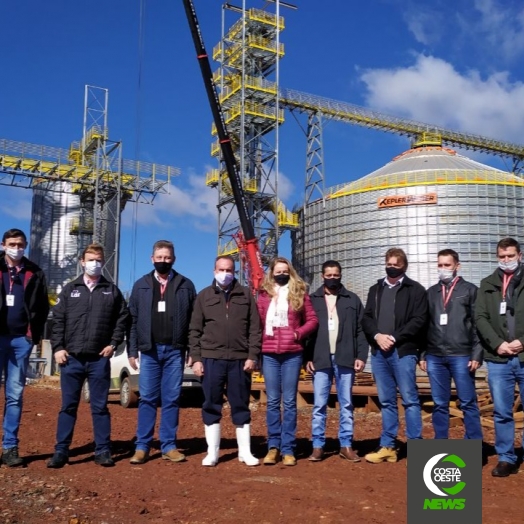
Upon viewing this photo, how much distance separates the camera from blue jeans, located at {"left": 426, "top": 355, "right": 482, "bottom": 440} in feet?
19.3

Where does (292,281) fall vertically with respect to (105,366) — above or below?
above

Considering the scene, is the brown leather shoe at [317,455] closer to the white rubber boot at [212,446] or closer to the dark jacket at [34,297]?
the white rubber boot at [212,446]

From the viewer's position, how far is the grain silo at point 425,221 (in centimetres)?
2969

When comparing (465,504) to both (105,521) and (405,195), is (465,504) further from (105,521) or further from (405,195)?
(405,195)

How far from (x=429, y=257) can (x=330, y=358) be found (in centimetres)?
2459

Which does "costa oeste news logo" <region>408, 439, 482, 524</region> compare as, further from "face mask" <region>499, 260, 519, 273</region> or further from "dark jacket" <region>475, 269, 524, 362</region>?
"face mask" <region>499, 260, 519, 273</region>

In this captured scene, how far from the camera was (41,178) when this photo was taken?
111 ft

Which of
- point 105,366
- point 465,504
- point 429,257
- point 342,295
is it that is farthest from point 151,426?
point 429,257

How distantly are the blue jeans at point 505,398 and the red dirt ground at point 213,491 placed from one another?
25cm

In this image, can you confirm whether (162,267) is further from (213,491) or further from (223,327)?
(213,491)

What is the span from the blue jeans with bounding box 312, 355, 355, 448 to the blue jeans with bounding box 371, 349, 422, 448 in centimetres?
30

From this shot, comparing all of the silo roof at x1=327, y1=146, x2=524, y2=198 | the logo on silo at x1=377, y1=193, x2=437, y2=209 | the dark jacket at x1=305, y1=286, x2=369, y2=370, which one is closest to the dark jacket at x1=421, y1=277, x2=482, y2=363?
the dark jacket at x1=305, y1=286, x2=369, y2=370

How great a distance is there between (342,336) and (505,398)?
156cm

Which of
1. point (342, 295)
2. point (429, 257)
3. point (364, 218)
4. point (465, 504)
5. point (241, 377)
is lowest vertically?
point (465, 504)
